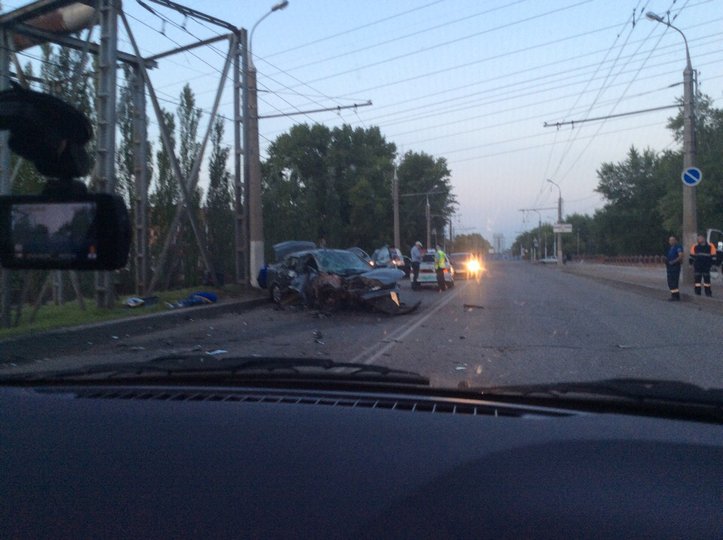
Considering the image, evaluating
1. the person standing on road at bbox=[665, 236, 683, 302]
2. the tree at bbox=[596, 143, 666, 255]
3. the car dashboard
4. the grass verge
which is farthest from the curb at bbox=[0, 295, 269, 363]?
the tree at bbox=[596, 143, 666, 255]

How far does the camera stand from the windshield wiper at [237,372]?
3.79 metres

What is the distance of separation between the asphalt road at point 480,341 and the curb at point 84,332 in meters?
0.16

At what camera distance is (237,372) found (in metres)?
3.87

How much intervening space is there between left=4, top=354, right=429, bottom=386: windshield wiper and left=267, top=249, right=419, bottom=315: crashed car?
11.5 meters

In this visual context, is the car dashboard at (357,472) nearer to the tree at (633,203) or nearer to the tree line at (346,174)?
the tree line at (346,174)

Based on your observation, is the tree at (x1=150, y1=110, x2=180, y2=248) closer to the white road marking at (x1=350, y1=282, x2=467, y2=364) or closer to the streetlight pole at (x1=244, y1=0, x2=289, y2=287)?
the streetlight pole at (x1=244, y1=0, x2=289, y2=287)

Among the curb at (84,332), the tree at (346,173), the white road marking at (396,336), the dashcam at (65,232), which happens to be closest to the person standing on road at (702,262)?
the white road marking at (396,336)

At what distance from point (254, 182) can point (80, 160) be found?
16446 mm

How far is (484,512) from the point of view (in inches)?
84.1

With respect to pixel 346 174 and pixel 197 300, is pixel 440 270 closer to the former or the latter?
pixel 197 300

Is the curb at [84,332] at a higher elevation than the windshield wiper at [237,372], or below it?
below

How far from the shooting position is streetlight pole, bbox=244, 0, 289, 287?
20.2 meters

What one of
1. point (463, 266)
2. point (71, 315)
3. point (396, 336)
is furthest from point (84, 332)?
point (463, 266)

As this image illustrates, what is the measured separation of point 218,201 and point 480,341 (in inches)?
497
